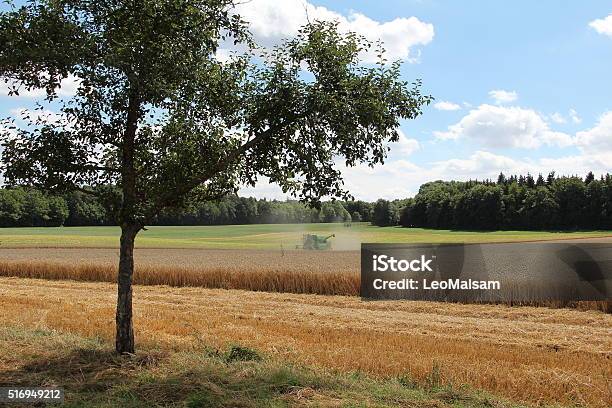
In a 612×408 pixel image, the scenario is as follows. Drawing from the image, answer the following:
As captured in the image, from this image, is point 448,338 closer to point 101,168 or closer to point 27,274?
point 101,168

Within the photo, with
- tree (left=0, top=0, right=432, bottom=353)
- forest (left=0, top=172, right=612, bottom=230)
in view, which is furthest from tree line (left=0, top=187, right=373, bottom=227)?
tree (left=0, top=0, right=432, bottom=353)

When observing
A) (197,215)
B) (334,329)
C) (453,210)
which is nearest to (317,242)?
(197,215)

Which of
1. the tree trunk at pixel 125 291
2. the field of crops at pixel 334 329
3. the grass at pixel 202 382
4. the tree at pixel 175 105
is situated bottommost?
the field of crops at pixel 334 329

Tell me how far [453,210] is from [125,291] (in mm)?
83978

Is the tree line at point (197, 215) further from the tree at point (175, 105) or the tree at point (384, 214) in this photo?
the tree at point (175, 105)

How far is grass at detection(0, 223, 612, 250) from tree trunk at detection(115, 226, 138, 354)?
42.1m

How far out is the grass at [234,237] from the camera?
2279 inches

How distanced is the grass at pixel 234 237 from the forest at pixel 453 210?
347cm

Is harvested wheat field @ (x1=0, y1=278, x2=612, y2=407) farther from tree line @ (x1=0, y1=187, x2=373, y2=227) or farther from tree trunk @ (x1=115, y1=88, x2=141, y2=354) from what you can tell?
tree line @ (x1=0, y1=187, x2=373, y2=227)

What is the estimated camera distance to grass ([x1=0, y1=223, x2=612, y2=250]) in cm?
5788

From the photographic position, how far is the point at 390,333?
15.2 meters

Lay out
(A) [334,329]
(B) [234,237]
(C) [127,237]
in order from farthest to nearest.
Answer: (B) [234,237], (A) [334,329], (C) [127,237]

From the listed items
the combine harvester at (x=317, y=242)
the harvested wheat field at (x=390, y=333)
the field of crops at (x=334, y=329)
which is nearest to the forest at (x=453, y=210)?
the combine harvester at (x=317, y=242)

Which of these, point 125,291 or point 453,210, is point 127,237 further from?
point 453,210
